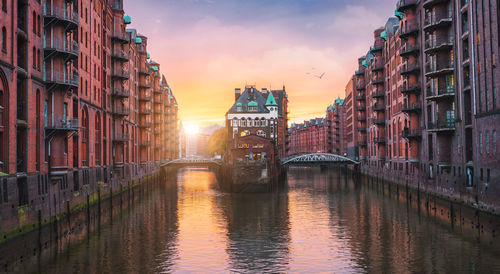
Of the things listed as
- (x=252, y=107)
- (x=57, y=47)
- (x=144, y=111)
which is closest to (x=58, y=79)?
(x=57, y=47)

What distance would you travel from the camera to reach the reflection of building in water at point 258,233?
28250 mm

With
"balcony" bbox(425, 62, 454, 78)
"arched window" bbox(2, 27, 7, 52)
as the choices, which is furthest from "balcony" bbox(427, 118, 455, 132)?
"arched window" bbox(2, 27, 7, 52)

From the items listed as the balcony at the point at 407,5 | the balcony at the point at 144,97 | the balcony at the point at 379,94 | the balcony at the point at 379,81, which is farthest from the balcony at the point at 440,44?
the balcony at the point at 144,97

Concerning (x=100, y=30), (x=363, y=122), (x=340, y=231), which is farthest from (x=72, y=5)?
(x=363, y=122)

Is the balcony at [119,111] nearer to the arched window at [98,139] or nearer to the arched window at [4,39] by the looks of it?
the arched window at [98,139]

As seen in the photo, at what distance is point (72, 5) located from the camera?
45.1 m

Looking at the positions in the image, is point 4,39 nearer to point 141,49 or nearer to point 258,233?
point 258,233

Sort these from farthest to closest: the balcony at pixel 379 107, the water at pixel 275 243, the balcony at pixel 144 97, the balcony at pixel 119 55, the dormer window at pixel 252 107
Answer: the dormer window at pixel 252 107, the balcony at pixel 379 107, the balcony at pixel 144 97, the balcony at pixel 119 55, the water at pixel 275 243

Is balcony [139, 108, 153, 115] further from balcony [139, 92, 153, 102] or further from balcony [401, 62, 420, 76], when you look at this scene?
balcony [401, 62, 420, 76]

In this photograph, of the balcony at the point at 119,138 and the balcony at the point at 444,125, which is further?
the balcony at the point at 119,138

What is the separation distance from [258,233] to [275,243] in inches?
176

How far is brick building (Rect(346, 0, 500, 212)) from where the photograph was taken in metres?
39.9

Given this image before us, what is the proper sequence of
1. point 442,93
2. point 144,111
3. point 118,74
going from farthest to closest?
point 144,111, point 118,74, point 442,93

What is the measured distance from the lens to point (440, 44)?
50.9 meters
